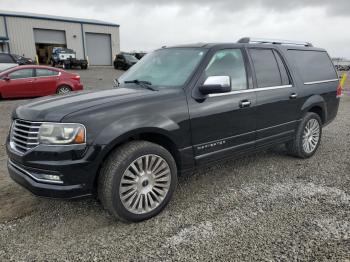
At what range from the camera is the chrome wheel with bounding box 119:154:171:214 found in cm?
304

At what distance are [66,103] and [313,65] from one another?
4.09m

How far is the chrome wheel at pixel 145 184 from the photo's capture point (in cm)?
304

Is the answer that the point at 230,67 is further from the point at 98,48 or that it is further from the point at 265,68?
the point at 98,48

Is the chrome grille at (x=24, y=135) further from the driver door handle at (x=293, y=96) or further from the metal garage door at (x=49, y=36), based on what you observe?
the metal garage door at (x=49, y=36)

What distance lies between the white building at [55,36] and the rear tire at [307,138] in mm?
33873

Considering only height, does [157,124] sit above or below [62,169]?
above

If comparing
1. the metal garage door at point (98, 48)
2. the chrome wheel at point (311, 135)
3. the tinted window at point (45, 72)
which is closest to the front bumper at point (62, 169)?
the chrome wheel at point (311, 135)

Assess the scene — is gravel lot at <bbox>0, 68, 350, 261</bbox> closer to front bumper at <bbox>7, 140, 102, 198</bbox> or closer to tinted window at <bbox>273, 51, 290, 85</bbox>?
front bumper at <bbox>7, 140, 102, 198</bbox>

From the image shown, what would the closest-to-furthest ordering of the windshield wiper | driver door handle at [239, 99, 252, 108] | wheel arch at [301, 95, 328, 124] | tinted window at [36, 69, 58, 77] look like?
the windshield wiper
driver door handle at [239, 99, 252, 108]
wheel arch at [301, 95, 328, 124]
tinted window at [36, 69, 58, 77]

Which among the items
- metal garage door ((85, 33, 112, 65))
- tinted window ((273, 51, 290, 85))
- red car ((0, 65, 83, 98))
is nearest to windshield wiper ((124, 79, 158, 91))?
tinted window ((273, 51, 290, 85))

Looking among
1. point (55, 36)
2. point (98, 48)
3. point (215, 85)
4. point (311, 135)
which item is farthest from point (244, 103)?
point (98, 48)

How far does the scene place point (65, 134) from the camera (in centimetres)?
275

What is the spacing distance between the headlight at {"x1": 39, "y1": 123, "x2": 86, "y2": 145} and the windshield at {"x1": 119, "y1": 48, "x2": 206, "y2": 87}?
4.10 ft

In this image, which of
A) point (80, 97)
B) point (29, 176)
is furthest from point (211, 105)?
point (29, 176)
